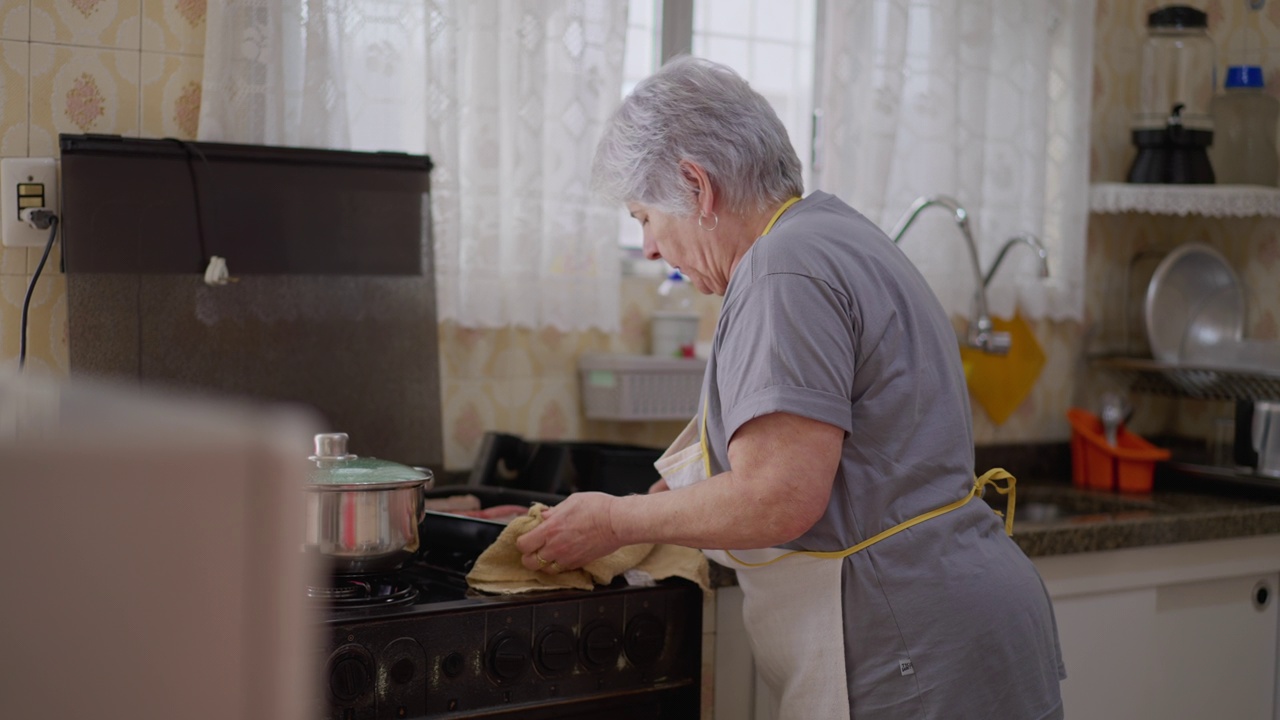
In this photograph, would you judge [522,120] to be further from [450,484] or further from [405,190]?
[450,484]

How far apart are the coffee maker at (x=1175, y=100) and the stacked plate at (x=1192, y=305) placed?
214 mm

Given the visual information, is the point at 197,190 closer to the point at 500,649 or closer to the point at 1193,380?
the point at 500,649

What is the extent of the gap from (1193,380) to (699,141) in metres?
1.65

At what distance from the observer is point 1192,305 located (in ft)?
8.79

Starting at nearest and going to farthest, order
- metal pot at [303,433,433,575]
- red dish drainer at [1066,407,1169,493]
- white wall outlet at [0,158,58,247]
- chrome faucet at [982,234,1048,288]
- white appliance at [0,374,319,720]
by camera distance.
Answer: white appliance at [0,374,319,720]
metal pot at [303,433,433,575]
white wall outlet at [0,158,58,247]
chrome faucet at [982,234,1048,288]
red dish drainer at [1066,407,1169,493]

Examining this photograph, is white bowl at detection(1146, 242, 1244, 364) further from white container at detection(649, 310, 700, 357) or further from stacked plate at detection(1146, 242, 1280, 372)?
white container at detection(649, 310, 700, 357)

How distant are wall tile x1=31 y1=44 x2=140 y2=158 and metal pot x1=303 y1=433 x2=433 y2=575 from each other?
2.34 ft

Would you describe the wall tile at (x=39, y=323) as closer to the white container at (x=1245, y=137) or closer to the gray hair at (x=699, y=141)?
the gray hair at (x=699, y=141)

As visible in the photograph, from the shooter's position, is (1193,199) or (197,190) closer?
(197,190)

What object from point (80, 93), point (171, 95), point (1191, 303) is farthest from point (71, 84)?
point (1191, 303)

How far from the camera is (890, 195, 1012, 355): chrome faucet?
2221mm

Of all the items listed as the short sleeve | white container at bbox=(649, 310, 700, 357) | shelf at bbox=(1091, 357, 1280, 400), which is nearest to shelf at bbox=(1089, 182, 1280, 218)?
shelf at bbox=(1091, 357, 1280, 400)

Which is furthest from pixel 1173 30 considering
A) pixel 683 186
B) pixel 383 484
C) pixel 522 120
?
pixel 383 484

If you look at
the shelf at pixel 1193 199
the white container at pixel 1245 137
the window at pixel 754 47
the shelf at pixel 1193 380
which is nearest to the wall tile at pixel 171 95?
the window at pixel 754 47
